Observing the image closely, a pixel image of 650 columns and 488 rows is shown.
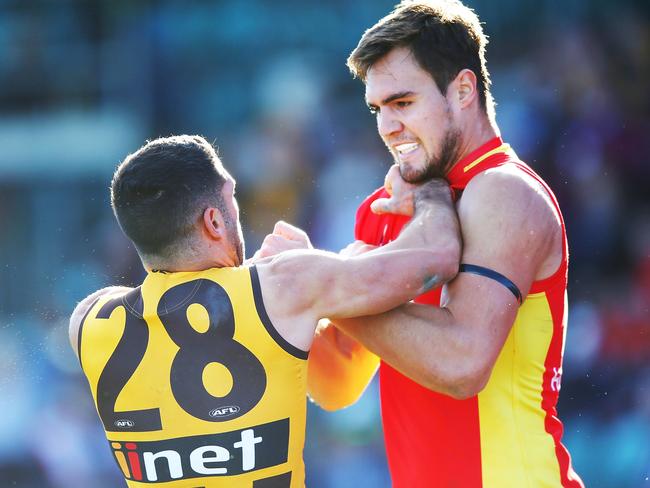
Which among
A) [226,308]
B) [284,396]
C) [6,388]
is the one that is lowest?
[6,388]

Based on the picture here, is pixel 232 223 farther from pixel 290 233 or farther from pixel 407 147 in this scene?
pixel 407 147

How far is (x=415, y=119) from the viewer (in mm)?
4039

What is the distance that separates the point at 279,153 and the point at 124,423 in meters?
7.76

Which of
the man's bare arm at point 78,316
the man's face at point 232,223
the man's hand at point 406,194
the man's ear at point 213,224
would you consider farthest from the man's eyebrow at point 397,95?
the man's bare arm at point 78,316

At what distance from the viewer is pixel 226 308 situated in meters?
3.42

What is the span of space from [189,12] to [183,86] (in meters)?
0.93

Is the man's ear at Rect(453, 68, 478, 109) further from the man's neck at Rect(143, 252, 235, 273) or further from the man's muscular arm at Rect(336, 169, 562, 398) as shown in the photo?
the man's neck at Rect(143, 252, 235, 273)

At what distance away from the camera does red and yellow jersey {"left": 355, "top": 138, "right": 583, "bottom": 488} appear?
3842 mm

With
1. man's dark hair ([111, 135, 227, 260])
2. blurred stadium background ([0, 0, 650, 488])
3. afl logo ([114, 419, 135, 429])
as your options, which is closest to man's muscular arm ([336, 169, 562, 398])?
man's dark hair ([111, 135, 227, 260])

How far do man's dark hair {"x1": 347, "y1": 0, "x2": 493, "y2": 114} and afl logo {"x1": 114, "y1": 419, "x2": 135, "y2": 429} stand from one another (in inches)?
66.5

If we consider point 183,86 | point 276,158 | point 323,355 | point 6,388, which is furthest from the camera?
point 183,86

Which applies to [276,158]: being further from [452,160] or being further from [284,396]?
[284,396]

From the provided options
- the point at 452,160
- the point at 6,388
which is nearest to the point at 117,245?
the point at 6,388

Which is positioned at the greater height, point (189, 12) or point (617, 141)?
point (189, 12)
